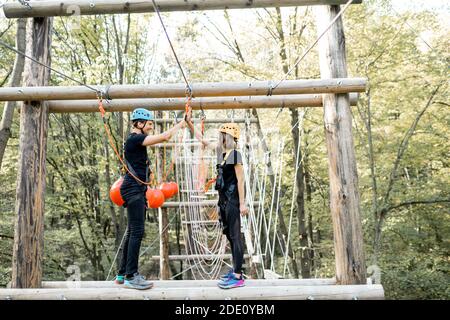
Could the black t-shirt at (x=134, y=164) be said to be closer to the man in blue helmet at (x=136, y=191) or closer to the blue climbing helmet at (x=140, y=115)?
the man in blue helmet at (x=136, y=191)

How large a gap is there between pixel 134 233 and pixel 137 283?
0.94ft

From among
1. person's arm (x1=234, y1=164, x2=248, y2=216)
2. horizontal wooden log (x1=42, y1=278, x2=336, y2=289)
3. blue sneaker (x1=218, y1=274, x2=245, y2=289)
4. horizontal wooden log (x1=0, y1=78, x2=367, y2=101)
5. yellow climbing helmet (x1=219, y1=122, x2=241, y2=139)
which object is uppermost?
horizontal wooden log (x1=0, y1=78, x2=367, y2=101)

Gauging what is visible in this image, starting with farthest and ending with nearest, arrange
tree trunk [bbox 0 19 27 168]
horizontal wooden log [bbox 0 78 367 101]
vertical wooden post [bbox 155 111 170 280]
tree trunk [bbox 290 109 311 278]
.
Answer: tree trunk [bbox 290 109 311 278] → vertical wooden post [bbox 155 111 170 280] → tree trunk [bbox 0 19 27 168] → horizontal wooden log [bbox 0 78 367 101]

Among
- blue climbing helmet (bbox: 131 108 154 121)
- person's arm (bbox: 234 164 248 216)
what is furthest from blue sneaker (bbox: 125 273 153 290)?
blue climbing helmet (bbox: 131 108 154 121)

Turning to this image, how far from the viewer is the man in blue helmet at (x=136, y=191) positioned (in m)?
2.21

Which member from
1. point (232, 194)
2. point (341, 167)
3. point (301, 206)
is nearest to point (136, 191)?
point (232, 194)

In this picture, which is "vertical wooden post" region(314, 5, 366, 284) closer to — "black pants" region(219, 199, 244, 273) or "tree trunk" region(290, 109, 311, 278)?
"black pants" region(219, 199, 244, 273)

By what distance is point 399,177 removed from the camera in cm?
781

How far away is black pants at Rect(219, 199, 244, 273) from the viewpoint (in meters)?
2.28

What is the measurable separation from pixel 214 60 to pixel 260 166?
255cm

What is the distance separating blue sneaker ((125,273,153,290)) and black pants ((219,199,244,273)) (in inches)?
20.7

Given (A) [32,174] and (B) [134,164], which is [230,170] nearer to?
(B) [134,164]
